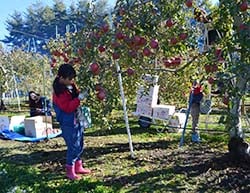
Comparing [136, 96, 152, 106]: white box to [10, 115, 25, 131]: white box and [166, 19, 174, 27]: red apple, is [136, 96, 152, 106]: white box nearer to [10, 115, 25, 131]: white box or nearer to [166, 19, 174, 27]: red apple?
[10, 115, 25, 131]: white box

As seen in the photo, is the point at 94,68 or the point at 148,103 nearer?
the point at 94,68

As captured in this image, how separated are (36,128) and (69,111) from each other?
12.1 ft

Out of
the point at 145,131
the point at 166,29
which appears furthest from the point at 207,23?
the point at 145,131

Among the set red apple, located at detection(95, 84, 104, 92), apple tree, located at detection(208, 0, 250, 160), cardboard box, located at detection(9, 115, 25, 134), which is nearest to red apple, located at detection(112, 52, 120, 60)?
red apple, located at detection(95, 84, 104, 92)

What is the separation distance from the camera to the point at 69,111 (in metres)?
5.14

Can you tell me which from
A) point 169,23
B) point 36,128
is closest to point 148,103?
point 36,128

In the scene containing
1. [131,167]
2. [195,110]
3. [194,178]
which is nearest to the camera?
[194,178]

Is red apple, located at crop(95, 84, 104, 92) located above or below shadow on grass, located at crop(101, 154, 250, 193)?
above

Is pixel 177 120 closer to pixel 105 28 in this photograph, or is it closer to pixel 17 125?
pixel 17 125

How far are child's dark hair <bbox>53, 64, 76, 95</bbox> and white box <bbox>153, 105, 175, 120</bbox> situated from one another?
4178mm

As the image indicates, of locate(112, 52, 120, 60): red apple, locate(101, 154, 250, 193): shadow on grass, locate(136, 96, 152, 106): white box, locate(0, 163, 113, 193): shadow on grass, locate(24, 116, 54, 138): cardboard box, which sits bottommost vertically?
locate(0, 163, 113, 193): shadow on grass

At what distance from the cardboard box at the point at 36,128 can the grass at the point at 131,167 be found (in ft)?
2.05

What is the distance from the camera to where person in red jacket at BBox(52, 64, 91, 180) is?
504 cm

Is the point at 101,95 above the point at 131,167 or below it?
above
